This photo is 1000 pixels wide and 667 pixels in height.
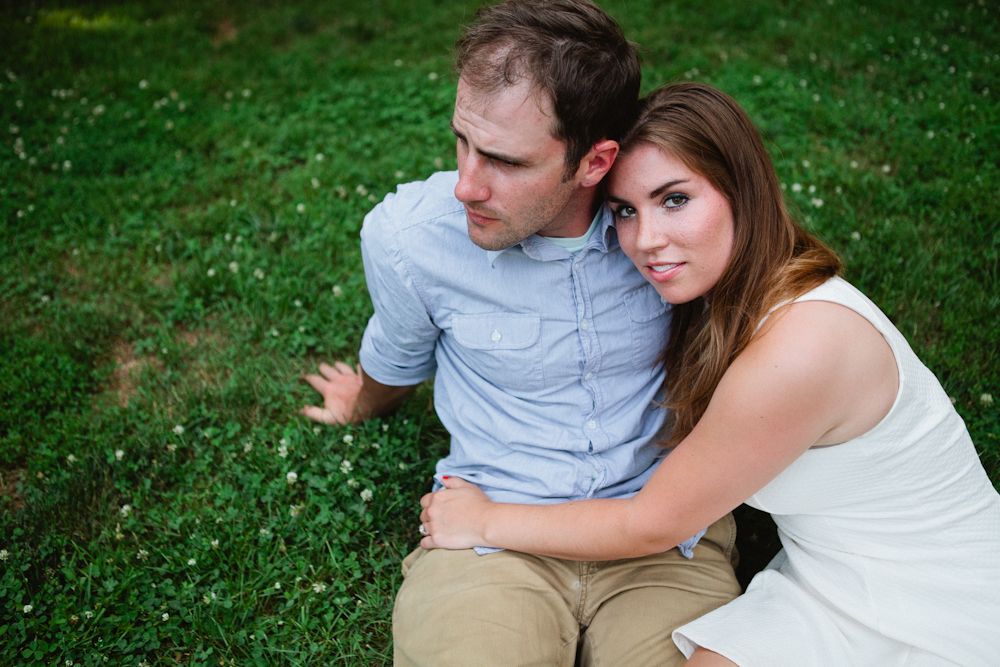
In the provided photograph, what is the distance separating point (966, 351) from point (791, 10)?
438cm

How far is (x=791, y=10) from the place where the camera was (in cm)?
696

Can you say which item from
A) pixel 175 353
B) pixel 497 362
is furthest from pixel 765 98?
pixel 175 353

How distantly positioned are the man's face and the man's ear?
3cm

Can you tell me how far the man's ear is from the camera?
7.80ft

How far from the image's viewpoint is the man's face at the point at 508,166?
2.28 metres

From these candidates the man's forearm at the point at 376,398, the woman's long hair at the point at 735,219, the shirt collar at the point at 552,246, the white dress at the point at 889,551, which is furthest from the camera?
the man's forearm at the point at 376,398

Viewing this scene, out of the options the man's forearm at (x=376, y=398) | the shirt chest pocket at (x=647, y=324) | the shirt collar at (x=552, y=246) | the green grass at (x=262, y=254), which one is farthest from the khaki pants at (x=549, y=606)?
the shirt collar at (x=552, y=246)

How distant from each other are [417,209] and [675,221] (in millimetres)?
871

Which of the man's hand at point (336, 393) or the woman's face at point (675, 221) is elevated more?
the woman's face at point (675, 221)

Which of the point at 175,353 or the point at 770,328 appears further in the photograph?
the point at 175,353

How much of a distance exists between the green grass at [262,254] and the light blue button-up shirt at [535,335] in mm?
872

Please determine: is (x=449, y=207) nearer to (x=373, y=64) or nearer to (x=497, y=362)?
(x=497, y=362)

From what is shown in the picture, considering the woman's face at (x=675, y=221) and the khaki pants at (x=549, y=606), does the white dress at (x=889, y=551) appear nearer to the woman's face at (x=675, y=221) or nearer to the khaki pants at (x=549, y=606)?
the khaki pants at (x=549, y=606)

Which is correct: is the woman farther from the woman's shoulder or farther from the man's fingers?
the man's fingers
